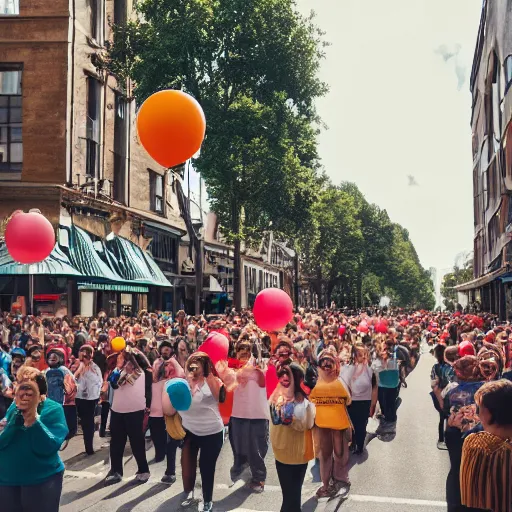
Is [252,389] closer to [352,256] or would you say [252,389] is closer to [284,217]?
[284,217]

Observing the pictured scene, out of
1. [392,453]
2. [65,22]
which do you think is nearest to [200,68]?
[65,22]

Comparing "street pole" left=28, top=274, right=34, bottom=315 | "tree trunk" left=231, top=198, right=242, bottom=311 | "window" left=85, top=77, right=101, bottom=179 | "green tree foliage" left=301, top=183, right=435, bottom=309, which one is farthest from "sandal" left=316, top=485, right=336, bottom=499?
"green tree foliage" left=301, top=183, right=435, bottom=309

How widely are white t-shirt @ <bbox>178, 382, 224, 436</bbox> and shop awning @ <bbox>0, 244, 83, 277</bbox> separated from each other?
57.2 feet

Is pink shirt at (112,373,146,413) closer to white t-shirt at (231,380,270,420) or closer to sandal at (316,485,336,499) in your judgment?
white t-shirt at (231,380,270,420)

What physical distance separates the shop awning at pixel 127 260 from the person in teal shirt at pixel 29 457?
23.3 metres

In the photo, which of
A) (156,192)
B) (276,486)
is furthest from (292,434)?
(156,192)

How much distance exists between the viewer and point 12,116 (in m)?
26.5

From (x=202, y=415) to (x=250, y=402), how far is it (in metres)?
1.12

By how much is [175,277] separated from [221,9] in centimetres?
1553

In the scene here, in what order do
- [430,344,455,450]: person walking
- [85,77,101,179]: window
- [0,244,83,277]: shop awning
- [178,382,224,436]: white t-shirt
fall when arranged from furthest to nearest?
1. [85,77,101,179]: window
2. [0,244,83,277]: shop awning
3. [430,344,455,450]: person walking
4. [178,382,224,436]: white t-shirt

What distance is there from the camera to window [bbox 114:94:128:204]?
32312 millimetres

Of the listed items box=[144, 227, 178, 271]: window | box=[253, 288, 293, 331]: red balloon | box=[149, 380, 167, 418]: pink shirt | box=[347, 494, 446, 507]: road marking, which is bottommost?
box=[347, 494, 446, 507]: road marking

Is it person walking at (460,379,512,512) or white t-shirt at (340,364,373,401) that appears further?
white t-shirt at (340,364,373,401)

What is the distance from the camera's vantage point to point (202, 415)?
7016 millimetres
